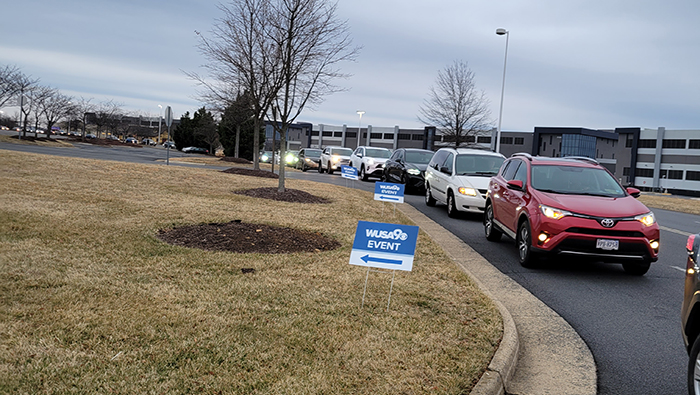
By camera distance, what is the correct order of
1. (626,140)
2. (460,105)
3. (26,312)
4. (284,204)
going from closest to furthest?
1. (26,312)
2. (284,204)
3. (460,105)
4. (626,140)

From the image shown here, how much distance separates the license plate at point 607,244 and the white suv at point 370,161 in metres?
19.9

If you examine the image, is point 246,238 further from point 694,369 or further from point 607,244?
point 694,369

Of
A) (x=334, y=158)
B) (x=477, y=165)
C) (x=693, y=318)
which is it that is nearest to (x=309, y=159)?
(x=334, y=158)

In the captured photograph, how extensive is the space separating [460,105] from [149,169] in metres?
22.0

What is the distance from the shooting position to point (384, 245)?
213 inches

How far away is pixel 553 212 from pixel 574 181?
4.82 feet

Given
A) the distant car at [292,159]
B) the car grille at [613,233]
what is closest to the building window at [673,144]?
the distant car at [292,159]

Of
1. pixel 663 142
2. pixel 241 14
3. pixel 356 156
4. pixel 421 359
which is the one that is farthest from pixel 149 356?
pixel 663 142

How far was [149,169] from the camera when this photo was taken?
20156 millimetres

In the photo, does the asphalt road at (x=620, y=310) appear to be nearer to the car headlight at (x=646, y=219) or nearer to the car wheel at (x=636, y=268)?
the car wheel at (x=636, y=268)

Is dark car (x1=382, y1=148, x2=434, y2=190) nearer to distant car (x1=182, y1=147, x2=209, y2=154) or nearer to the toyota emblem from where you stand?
the toyota emblem

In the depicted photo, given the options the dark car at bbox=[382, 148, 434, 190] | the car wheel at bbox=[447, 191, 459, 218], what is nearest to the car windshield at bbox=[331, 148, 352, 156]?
the dark car at bbox=[382, 148, 434, 190]

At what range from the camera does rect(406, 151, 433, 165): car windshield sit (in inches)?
845

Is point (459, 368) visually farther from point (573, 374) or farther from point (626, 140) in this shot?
point (626, 140)
